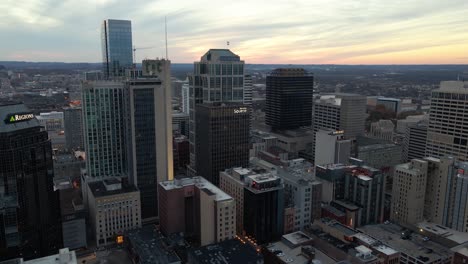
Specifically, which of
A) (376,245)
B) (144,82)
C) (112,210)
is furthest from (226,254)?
(144,82)

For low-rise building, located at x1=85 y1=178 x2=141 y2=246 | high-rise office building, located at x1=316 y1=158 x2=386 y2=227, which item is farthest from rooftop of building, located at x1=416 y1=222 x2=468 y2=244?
low-rise building, located at x1=85 y1=178 x2=141 y2=246

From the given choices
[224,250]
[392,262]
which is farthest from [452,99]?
[224,250]

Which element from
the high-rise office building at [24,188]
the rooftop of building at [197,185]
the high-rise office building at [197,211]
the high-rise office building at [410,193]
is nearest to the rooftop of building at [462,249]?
the high-rise office building at [410,193]

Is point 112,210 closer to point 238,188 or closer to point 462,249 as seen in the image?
Answer: point 238,188

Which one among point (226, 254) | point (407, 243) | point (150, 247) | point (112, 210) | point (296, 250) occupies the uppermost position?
point (112, 210)

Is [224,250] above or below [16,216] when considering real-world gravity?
below

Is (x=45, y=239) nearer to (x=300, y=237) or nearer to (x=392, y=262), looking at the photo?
(x=300, y=237)
